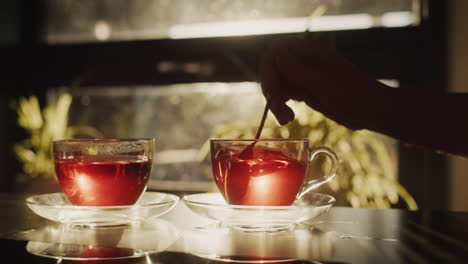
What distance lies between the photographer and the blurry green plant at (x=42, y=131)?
2977mm

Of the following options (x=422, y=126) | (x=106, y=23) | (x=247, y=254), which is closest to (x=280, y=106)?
(x=422, y=126)

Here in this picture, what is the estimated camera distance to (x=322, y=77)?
0.95m

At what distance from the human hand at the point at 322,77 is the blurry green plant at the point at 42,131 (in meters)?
2.24

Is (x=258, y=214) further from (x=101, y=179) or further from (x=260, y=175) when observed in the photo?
(x=101, y=179)

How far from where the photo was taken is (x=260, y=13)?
2.92m

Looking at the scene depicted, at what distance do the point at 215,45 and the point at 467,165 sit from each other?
147cm

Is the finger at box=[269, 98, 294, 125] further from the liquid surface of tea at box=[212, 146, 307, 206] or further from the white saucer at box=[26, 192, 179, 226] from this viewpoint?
the white saucer at box=[26, 192, 179, 226]

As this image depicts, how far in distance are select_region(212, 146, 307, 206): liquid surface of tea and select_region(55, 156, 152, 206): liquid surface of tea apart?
0.51 ft

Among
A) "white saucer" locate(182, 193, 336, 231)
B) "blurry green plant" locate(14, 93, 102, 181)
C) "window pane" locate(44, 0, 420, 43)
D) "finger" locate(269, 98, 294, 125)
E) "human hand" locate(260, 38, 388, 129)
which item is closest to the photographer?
"white saucer" locate(182, 193, 336, 231)

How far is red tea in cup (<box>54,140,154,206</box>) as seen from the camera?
858mm

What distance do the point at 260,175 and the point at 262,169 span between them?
0.03 feet

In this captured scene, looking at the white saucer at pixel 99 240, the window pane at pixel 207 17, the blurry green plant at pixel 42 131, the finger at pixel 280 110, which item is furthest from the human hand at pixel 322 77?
the blurry green plant at pixel 42 131

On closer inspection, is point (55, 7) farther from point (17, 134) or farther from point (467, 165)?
point (467, 165)

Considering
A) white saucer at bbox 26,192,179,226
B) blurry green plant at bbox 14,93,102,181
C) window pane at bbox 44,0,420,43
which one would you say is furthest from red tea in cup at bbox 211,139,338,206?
blurry green plant at bbox 14,93,102,181
